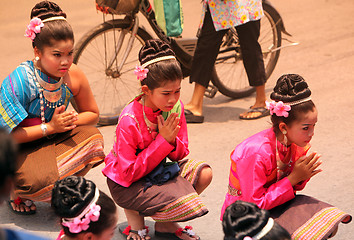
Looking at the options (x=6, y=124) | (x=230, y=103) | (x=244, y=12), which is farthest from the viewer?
(x=230, y=103)

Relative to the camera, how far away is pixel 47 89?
10.6ft

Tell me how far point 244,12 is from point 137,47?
8.29 feet

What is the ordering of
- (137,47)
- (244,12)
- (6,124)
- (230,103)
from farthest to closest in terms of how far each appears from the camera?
(137,47) → (230,103) → (244,12) → (6,124)

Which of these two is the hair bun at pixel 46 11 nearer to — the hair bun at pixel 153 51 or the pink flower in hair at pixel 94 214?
the hair bun at pixel 153 51

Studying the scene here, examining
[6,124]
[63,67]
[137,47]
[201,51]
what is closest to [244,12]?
[201,51]

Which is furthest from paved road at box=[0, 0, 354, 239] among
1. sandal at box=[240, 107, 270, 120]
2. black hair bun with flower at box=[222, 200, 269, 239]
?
black hair bun with flower at box=[222, 200, 269, 239]

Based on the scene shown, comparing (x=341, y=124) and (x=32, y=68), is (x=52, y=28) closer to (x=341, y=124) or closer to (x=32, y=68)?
(x=32, y=68)

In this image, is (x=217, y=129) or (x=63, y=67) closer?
(x=63, y=67)

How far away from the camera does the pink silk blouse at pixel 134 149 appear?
2.92 meters

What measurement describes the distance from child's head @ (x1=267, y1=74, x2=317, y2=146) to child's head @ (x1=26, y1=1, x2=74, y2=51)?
1.16 meters

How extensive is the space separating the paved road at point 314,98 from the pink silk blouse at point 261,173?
49 cm

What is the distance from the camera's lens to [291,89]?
2.80m

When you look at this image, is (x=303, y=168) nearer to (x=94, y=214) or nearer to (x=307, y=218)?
(x=307, y=218)

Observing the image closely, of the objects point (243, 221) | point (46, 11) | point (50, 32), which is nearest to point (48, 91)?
point (50, 32)
